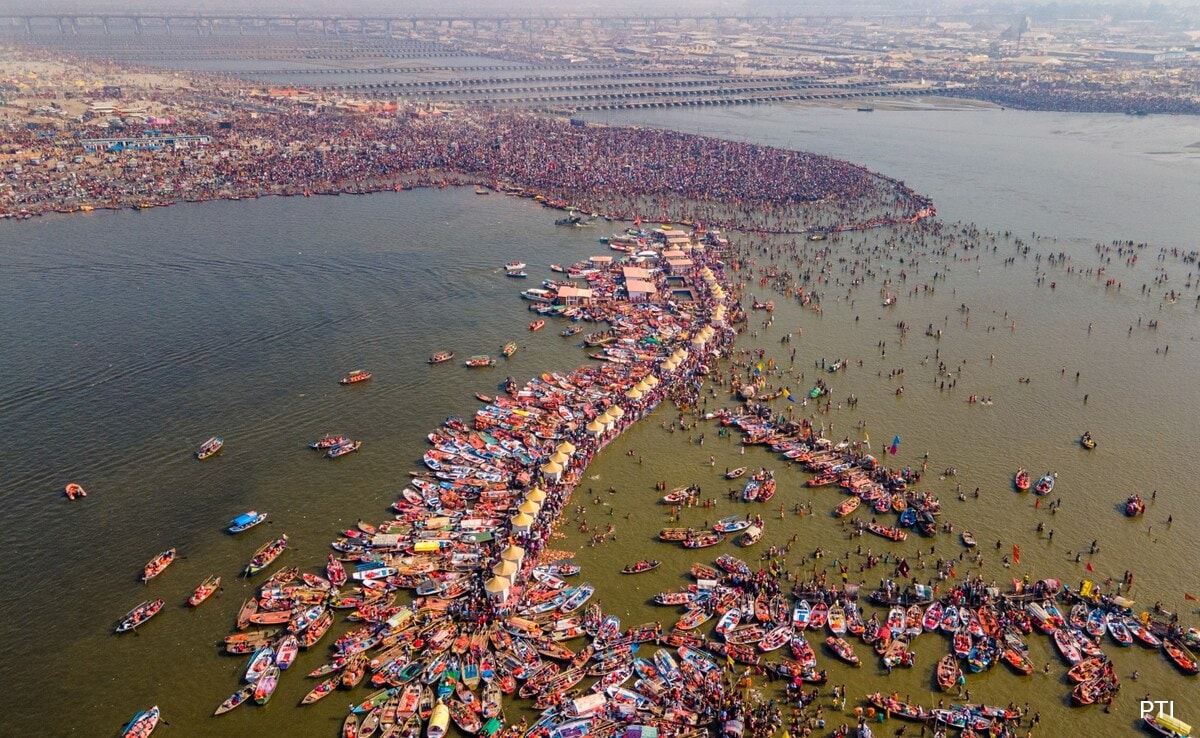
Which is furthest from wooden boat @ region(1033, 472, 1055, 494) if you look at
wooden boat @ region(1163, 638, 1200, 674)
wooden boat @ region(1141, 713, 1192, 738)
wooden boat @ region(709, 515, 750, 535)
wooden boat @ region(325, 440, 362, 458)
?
wooden boat @ region(325, 440, 362, 458)

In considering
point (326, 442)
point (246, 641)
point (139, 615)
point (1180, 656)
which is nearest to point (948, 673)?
point (1180, 656)

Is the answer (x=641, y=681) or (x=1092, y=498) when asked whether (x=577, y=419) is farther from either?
(x=1092, y=498)

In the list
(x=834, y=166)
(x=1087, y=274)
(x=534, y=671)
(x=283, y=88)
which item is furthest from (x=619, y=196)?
(x=283, y=88)

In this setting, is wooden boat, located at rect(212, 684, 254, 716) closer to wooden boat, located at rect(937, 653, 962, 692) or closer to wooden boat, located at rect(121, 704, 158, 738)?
wooden boat, located at rect(121, 704, 158, 738)

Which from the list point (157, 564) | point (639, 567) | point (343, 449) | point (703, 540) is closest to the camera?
point (157, 564)

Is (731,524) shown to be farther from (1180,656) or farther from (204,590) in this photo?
(204,590)

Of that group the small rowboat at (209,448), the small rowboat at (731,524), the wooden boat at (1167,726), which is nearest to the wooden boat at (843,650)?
the small rowboat at (731,524)

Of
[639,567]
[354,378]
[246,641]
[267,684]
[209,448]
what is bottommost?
[267,684]

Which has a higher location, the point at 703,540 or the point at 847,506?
the point at 847,506
